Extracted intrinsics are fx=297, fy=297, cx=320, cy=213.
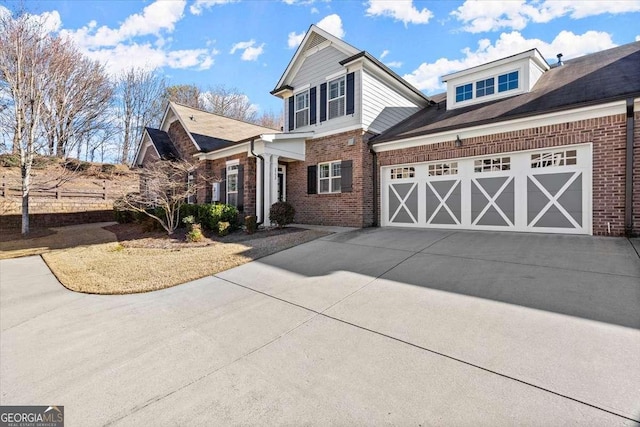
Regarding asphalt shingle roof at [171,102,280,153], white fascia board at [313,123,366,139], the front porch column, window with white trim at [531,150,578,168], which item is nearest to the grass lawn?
the front porch column

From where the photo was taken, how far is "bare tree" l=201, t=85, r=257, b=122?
108ft

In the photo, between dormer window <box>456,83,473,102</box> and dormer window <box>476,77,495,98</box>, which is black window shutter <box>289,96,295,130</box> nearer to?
dormer window <box>456,83,473,102</box>

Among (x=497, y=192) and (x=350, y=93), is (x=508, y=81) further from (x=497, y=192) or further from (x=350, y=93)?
(x=350, y=93)

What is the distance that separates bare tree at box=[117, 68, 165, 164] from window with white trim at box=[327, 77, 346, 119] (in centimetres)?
2439

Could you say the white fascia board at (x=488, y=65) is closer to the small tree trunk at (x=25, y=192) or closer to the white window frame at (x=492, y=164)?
the white window frame at (x=492, y=164)

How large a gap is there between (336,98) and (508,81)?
617 cm

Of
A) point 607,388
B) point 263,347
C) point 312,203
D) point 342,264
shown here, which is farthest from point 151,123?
point 607,388

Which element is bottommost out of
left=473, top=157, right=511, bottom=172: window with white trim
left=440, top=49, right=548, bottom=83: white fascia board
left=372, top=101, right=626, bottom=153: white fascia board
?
left=473, top=157, right=511, bottom=172: window with white trim

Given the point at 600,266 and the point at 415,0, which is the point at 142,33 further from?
the point at 600,266

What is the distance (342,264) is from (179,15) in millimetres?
11966

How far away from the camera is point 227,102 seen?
1323 inches

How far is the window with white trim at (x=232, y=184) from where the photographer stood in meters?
13.1

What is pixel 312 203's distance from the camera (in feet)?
40.6

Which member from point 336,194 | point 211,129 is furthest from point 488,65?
point 211,129
